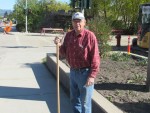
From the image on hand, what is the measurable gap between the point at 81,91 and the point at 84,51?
56 cm

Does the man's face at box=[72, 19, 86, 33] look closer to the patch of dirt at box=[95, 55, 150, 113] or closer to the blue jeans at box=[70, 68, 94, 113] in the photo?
the blue jeans at box=[70, 68, 94, 113]

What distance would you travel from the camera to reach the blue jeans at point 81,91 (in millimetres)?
4906

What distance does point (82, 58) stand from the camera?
15.9ft

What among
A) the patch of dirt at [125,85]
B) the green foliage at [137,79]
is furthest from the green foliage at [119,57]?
the green foliage at [137,79]

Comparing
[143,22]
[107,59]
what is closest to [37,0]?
[143,22]

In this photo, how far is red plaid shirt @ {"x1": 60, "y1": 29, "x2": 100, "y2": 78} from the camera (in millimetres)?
4793

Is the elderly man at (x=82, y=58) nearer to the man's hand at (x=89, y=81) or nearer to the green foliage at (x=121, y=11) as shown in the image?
the man's hand at (x=89, y=81)

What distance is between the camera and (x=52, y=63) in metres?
11.1

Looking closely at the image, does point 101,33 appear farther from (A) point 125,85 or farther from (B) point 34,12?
(B) point 34,12

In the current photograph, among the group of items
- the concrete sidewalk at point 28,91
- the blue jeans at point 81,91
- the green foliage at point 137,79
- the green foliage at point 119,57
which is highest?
the blue jeans at point 81,91

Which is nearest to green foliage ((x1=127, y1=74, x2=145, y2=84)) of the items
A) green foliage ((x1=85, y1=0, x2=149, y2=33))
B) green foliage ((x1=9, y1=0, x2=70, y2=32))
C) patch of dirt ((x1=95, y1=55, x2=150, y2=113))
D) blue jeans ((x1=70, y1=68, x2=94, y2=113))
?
patch of dirt ((x1=95, y1=55, x2=150, y2=113))

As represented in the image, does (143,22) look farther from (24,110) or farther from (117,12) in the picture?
(117,12)

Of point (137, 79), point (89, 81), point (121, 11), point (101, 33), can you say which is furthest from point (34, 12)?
point (89, 81)

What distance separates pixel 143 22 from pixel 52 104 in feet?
44.2
